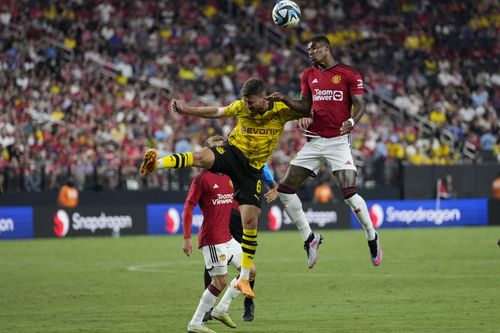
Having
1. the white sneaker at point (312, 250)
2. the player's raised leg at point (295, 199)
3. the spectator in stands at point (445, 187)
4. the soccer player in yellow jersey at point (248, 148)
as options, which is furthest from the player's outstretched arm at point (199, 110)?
the spectator in stands at point (445, 187)

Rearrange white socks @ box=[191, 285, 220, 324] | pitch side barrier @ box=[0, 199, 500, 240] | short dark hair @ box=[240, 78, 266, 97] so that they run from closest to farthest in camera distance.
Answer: white socks @ box=[191, 285, 220, 324], short dark hair @ box=[240, 78, 266, 97], pitch side barrier @ box=[0, 199, 500, 240]

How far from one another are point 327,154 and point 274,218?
1953 cm

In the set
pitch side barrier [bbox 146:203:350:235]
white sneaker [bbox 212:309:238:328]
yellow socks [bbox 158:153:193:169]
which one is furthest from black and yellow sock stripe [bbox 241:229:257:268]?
pitch side barrier [bbox 146:203:350:235]

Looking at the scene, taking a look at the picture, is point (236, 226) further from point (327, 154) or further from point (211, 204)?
point (327, 154)

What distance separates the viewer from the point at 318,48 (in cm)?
1444

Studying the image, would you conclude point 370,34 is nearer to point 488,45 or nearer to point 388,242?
point 488,45

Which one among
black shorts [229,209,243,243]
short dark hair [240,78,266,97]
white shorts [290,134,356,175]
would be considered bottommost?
black shorts [229,209,243,243]

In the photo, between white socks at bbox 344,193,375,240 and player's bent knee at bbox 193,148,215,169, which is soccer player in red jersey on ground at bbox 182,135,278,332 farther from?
white socks at bbox 344,193,375,240

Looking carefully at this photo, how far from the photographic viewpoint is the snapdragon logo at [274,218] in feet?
112

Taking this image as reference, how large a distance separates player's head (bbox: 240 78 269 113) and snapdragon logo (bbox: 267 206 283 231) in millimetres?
20890

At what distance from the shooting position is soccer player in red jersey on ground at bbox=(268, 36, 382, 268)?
47.9ft

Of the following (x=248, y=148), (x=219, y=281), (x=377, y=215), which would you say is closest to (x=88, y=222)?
(x=377, y=215)

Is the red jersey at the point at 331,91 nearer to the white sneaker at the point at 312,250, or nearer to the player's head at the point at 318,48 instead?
the player's head at the point at 318,48

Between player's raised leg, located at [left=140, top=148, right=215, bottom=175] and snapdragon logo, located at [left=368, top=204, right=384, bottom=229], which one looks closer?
player's raised leg, located at [left=140, top=148, right=215, bottom=175]
